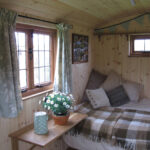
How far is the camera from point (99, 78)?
4.03 meters

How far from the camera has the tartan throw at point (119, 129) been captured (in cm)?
247

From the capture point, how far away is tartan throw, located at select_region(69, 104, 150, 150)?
8.10 feet

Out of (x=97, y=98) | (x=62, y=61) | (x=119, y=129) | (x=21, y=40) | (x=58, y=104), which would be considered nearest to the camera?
(x=58, y=104)

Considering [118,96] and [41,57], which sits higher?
[41,57]

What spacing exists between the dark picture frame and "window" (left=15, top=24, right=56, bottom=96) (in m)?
0.56

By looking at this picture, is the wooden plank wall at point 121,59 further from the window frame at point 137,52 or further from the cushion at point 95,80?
the cushion at point 95,80

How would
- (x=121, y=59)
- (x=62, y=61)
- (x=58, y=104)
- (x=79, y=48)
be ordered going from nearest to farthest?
(x=58, y=104) < (x=62, y=61) < (x=79, y=48) < (x=121, y=59)

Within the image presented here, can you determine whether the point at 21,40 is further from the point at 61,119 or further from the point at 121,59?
the point at 121,59

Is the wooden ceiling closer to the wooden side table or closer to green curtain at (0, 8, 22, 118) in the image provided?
green curtain at (0, 8, 22, 118)

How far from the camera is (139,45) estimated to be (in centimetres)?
395

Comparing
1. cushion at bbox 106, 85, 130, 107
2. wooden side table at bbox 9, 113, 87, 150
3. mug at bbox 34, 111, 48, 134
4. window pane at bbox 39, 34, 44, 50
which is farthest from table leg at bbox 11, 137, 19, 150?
cushion at bbox 106, 85, 130, 107

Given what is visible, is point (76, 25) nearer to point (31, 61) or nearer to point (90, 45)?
point (90, 45)

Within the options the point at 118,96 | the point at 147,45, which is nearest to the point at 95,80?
the point at 118,96

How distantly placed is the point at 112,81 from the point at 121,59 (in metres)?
0.51
